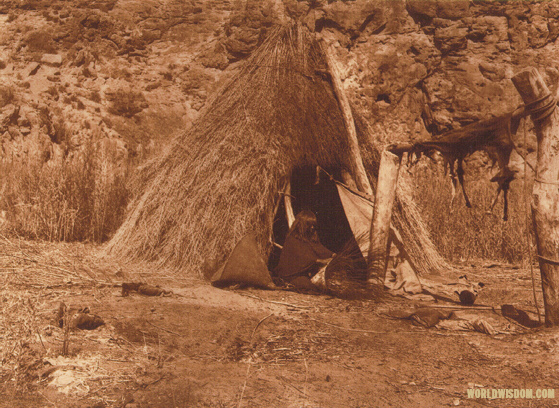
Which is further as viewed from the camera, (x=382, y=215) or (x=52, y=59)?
(x=52, y=59)

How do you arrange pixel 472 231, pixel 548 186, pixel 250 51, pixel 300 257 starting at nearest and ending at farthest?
pixel 548 186
pixel 300 257
pixel 472 231
pixel 250 51

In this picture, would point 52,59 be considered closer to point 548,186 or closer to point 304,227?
point 304,227

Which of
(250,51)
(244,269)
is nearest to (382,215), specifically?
(244,269)

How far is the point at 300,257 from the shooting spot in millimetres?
5574

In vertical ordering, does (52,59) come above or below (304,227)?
above

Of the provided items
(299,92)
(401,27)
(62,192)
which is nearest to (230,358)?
(299,92)

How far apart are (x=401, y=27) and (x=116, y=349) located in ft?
45.9

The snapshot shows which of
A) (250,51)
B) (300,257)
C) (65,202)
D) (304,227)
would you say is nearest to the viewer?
(300,257)

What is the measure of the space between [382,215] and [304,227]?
87 centimetres

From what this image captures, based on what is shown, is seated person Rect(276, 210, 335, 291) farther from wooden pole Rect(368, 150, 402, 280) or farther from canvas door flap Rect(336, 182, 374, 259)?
wooden pole Rect(368, 150, 402, 280)

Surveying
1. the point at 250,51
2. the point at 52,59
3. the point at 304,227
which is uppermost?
the point at 250,51

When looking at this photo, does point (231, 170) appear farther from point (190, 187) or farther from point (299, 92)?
point (299, 92)

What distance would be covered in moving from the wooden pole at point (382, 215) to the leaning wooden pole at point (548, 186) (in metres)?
1.43

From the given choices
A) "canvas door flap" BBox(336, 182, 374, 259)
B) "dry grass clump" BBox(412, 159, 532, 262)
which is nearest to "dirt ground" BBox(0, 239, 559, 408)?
"canvas door flap" BBox(336, 182, 374, 259)
